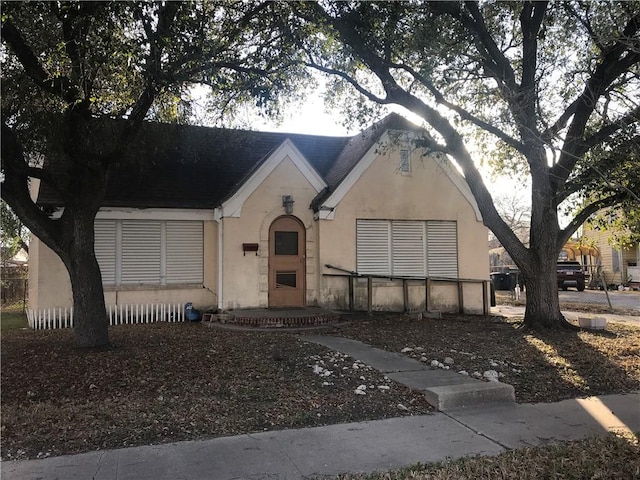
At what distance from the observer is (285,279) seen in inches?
534

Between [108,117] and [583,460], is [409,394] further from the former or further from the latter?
[108,117]

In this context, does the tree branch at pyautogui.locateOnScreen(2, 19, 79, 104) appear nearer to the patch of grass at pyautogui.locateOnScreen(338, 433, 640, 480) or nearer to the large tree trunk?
the patch of grass at pyautogui.locateOnScreen(338, 433, 640, 480)

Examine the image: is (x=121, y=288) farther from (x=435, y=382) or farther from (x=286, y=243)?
(x=435, y=382)

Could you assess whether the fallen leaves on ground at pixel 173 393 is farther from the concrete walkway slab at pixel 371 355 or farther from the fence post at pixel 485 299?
the fence post at pixel 485 299

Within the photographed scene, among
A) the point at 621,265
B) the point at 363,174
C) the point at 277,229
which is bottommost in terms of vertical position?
the point at 621,265

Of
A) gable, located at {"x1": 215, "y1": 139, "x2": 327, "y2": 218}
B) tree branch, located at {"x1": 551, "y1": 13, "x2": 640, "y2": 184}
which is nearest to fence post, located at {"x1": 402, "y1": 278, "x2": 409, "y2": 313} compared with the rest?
gable, located at {"x1": 215, "y1": 139, "x2": 327, "y2": 218}

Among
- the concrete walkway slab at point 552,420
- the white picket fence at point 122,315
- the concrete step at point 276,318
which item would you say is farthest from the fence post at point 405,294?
the concrete walkway slab at point 552,420

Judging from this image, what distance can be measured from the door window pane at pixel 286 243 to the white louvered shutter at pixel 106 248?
4319mm

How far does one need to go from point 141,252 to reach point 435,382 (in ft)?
30.7

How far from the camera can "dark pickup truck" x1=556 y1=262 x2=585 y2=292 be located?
89.4ft

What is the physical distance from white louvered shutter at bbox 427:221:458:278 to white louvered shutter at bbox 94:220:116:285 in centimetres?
892

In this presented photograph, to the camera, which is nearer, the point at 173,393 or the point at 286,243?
the point at 173,393

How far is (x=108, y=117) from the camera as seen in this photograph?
30.8ft

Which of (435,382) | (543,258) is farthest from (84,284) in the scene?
(543,258)
